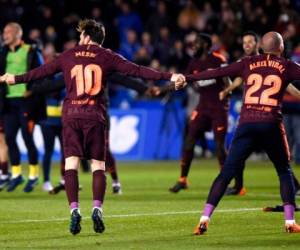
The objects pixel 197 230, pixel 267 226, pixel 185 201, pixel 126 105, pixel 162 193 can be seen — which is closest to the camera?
pixel 197 230

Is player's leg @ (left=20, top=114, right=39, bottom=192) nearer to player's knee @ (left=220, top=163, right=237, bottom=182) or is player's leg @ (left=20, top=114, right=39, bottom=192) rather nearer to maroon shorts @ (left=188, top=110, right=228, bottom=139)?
maroon shorts @ (left=188, top=110, right=228, bottom=139)

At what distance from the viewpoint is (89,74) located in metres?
11.5

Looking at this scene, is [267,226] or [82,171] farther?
[82,171]

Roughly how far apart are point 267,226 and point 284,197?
525 mm

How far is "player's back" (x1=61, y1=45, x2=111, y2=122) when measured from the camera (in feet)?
37.8

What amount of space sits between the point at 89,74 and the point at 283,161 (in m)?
2.25

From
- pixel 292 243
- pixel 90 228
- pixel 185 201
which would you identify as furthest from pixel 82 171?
pixel 292 243

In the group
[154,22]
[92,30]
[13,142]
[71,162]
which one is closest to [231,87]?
[13,142]

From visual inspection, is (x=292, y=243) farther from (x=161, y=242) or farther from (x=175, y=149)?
(x=175, y=149)

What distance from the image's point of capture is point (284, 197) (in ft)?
37.4

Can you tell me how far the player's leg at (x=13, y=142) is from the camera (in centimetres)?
1716

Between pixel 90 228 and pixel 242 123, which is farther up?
pixel 242 123

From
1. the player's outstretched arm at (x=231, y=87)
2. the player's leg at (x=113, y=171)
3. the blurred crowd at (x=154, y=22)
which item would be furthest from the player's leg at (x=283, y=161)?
the blurred crowd at (x=154, y=22)

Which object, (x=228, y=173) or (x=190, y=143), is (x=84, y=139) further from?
(x=190, y=143)
